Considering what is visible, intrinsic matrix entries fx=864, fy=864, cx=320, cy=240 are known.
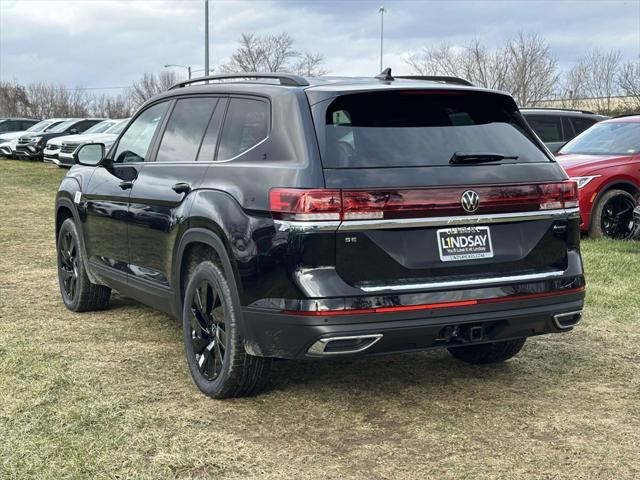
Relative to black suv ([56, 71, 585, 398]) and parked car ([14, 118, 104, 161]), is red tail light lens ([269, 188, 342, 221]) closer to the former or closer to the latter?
black suv ([56, 71, 585, 398])

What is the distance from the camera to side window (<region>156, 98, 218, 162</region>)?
5.26 m

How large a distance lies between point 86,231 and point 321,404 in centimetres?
283

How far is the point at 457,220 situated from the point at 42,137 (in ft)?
94.1

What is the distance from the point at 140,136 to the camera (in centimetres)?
607

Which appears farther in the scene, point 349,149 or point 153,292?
point 153,292

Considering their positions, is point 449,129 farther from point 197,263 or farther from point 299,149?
point 197,263

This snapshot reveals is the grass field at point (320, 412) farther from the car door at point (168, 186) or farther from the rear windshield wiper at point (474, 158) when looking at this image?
the rear windshield wiper at point (474, 158)

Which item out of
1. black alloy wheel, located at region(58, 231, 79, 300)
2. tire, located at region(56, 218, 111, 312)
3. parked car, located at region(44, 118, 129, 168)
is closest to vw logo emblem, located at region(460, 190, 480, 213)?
tire, located at region(56, 218, 111, 312)

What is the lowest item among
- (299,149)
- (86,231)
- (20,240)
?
(20,240)

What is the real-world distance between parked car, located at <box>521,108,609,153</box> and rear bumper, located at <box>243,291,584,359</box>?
10.8m

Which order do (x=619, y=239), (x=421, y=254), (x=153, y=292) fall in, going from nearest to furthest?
(x=421, y=254), (x=153, y=292), (x=619, y=239)

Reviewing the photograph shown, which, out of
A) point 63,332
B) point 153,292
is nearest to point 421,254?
point 153,292

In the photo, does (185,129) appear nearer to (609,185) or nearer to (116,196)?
(116,196)

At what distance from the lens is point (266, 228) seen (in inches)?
164
